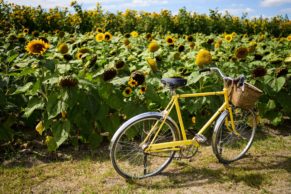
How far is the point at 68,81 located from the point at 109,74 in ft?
1.55

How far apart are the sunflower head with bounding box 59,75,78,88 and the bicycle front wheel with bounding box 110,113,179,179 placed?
757mm

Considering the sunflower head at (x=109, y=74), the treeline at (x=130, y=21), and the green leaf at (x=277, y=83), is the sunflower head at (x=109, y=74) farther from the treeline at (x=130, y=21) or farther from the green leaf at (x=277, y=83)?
the treeline at (x=130, y=21)

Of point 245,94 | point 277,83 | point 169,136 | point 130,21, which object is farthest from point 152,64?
point 130,21

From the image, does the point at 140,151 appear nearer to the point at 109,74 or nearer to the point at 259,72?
the point at 109,74

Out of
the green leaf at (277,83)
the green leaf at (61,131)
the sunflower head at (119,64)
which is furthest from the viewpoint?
the green leaf at (277,83)

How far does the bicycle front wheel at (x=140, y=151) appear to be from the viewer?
3588mm

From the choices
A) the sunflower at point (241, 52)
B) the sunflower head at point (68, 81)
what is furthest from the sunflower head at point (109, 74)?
the sunflower at point (241, 52)

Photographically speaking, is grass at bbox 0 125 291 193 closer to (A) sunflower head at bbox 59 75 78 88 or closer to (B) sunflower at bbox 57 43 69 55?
(A) sunflower head at bbox 59 75 78 88

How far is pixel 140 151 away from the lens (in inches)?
153

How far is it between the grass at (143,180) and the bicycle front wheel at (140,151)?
12 centimetres

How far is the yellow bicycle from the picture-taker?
3641mm

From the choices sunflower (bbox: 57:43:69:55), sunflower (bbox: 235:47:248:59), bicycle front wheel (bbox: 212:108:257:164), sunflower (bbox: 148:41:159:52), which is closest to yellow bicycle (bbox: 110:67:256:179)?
bicycle front wheel (bbox: 212:108:257:164)

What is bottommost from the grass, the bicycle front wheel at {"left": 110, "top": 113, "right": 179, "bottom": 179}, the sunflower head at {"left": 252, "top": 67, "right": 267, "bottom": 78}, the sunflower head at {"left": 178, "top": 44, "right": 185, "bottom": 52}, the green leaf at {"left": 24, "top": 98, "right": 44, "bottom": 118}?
the grass

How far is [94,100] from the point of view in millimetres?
4129
